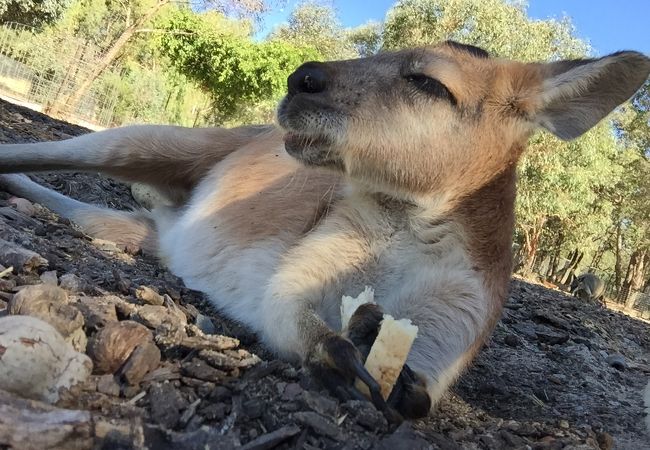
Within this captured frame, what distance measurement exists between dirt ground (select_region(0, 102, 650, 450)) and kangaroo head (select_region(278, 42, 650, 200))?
92 centimetres

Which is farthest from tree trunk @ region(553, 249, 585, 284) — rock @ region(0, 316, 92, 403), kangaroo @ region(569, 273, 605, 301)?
rock @ region(0, 316, 92, 403)

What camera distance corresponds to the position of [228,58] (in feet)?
89.2

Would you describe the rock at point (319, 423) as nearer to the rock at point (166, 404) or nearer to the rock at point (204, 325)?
the rock at point (166, 404)

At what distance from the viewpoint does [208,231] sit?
149 inches

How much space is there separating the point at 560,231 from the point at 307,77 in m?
26.8

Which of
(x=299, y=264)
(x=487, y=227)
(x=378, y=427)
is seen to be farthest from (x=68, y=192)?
(x=378, y=427)

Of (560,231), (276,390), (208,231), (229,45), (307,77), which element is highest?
(229,45)

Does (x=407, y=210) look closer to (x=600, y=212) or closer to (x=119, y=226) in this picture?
(x=119, y=226)

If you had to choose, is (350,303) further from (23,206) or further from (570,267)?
(570,267)

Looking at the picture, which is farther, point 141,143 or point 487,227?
point 141,143

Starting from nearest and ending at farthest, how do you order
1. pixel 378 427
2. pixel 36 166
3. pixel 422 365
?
pixel 378 427 < pixel 422 365 < pixel 36 166

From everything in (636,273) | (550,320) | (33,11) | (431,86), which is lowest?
(550,320)

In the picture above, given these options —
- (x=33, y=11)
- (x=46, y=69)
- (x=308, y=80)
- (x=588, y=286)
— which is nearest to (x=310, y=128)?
(x=308, y=80)

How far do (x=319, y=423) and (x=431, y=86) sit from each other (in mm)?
1701
